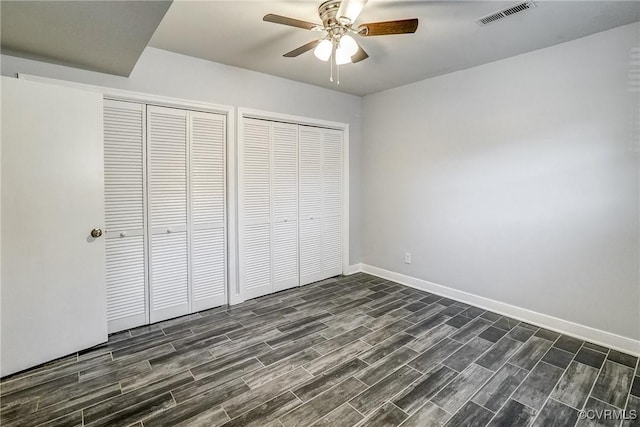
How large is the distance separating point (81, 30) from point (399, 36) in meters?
2.30

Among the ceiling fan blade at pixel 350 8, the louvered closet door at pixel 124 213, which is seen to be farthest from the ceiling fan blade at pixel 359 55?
the louvered closet door at pixel 124 213

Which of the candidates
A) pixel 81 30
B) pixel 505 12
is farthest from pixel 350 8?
pixel 81 30

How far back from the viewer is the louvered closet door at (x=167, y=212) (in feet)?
9.58

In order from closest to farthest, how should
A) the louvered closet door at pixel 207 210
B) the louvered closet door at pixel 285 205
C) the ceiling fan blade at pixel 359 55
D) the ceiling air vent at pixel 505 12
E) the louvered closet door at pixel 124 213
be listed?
the ceiling air vent at pixel 505 12 < the ceiling fan blade at pixel 359 55 < the louvered closet door at pixel 124 213 < the louvered closet door at pixel 207 210 < the louvered closet door at pixel 285 205

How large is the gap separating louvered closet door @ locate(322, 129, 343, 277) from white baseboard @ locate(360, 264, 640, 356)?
2.68 ft

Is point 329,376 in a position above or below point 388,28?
below

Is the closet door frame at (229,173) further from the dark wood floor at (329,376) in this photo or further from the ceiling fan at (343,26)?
the ceiling fan at (343,26)

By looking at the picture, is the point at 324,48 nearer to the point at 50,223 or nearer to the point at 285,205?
the point at 285,205

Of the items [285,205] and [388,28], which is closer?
[388,28]

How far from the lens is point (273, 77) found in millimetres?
3615

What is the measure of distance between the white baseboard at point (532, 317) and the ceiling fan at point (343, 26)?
9.15 feet

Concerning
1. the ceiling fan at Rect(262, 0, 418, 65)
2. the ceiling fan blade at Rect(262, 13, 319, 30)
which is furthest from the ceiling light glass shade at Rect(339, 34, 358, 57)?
the ceiling fan blade at Rect(262, 13, 319, 30)

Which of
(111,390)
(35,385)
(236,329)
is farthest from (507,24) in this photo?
(35,385)

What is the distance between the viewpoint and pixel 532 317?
300 cm
